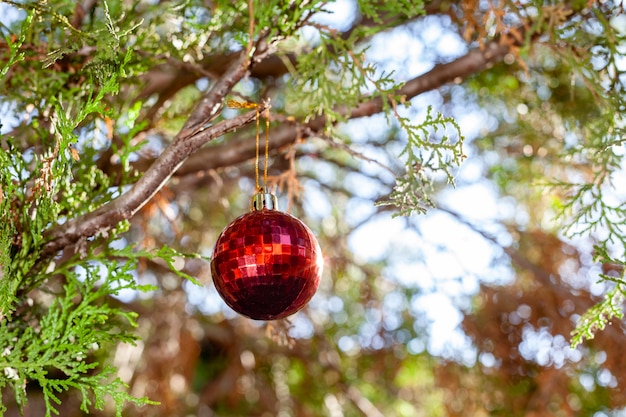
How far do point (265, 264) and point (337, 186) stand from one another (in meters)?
2.66

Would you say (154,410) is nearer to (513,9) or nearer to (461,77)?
(461,77)

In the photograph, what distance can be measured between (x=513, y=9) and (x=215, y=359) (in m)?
4.03

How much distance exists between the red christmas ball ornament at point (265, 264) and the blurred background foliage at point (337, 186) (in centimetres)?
27

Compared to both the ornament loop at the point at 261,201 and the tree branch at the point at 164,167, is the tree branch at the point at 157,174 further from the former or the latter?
the ornament loop at the point at 261,201

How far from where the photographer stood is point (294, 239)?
1.52 metres

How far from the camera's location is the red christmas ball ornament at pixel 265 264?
4.91 feet

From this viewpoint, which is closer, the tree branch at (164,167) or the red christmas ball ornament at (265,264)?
the red christmas ball ornament at (265,264)

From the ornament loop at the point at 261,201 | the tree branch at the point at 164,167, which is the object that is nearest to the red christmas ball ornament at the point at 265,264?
the ornament loop at the point at 261,201

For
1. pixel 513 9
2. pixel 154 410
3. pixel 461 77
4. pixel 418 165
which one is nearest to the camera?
pixel 418 165

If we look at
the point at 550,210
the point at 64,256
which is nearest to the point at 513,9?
the point at 64,256

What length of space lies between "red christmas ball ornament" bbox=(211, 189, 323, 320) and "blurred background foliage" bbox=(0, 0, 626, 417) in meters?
0.27

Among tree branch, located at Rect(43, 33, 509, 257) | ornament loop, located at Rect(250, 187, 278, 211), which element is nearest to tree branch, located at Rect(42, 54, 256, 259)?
tree branch, located at Rect(43, 33, 509, 257)

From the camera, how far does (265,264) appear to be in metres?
1.49

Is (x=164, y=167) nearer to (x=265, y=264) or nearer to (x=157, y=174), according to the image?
(x=157, y=174)
